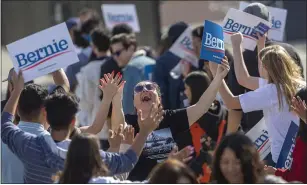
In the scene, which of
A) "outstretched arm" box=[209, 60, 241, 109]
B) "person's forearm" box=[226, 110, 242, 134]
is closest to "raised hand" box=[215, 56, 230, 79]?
"outstretched arm" box=[209, 60, 241, 109]

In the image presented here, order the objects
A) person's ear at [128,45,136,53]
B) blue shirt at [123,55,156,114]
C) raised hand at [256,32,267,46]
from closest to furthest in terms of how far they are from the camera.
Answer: raised hand at [256,32,267,46], blue shirt at [123,55,156,114], person's ear at [128,45,136,53]

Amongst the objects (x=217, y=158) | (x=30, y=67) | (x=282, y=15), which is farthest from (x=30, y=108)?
(x=282, y=15)

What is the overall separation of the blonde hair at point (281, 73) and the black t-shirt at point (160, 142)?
68 centimetres

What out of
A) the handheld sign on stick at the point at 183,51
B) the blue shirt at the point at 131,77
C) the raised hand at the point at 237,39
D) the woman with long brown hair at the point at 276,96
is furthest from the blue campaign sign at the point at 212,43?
the handheld sign on stick at the point at 183,51

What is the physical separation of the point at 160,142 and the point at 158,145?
0.09ft

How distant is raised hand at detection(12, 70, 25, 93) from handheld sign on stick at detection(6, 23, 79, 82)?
23 centimetres

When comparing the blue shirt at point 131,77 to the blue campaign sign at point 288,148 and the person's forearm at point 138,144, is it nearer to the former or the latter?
the blue campaign sign at point 288,148

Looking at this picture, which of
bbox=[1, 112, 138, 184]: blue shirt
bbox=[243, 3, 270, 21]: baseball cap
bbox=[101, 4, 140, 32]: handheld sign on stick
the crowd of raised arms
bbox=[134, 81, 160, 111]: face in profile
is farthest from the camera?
bbox=[101, 4, 140, 32]: handheld sign on stick

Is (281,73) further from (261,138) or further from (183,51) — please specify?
(183,51)

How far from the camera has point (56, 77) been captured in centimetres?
744

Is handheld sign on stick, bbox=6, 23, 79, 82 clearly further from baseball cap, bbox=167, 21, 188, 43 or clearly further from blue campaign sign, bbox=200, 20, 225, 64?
baseball cap, bbox=167, 21, 188, 43

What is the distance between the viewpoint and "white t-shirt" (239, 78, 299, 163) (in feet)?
22.1

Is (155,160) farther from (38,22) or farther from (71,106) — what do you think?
(38,22)

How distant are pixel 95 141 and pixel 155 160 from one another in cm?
140
